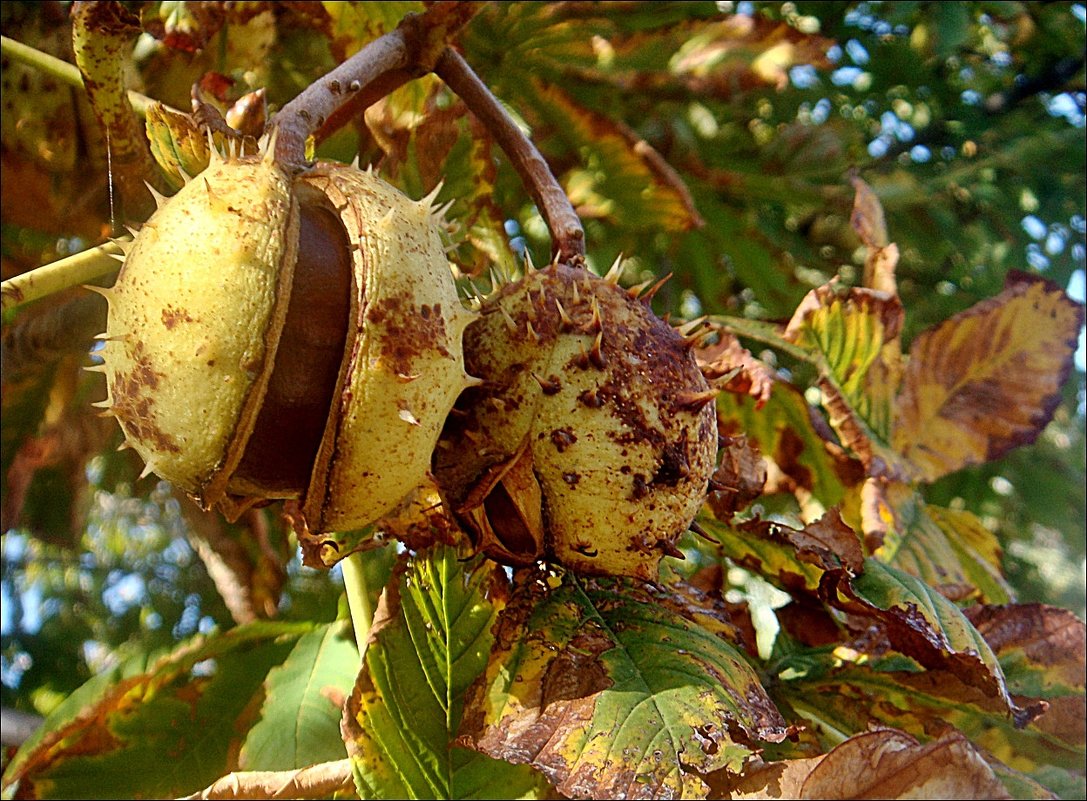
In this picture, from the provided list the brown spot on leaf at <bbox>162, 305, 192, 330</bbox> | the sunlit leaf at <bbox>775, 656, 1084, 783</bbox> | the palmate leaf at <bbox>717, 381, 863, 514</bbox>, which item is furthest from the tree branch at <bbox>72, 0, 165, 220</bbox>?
the sunlit leaf at <bbox>775, 656, 1084, 783</bbox>

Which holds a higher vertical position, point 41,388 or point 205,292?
point 205,292

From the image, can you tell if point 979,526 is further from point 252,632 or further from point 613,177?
point 252,632

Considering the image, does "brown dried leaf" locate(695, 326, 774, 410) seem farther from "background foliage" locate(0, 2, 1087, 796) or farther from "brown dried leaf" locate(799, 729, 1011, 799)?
"brown dried leaf" locate(799, 729, 1011, 799)

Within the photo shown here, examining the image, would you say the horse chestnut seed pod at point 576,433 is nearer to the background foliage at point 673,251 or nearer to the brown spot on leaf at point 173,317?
the background foliage at point 673,251

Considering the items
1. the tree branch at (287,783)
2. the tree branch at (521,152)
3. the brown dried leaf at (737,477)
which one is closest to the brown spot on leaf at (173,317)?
the tree branch at (521,152)

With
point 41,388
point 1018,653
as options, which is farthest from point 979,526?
point 41,388

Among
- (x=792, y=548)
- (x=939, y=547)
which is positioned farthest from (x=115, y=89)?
(x=939, y=547)

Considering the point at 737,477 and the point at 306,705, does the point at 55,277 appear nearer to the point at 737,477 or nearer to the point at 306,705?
the point at 306,705
